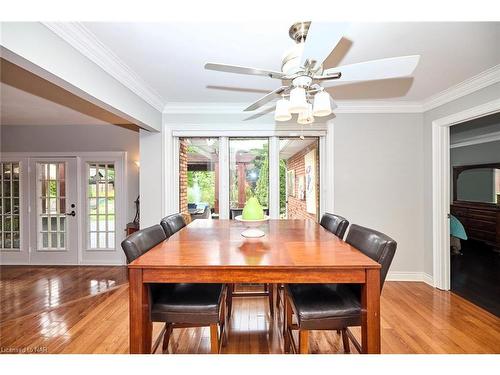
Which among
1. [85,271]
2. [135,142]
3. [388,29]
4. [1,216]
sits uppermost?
[388,29]

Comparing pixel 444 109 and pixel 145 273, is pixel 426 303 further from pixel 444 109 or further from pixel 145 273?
pixel 145 273

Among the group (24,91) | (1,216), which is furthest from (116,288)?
(1,216)

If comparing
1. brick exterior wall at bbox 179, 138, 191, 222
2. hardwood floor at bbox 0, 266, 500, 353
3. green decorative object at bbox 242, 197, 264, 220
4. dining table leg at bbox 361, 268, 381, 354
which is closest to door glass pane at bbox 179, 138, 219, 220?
brick exterior wall at bbox 179, 138, 191, 222

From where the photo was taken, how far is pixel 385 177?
3.35 metres

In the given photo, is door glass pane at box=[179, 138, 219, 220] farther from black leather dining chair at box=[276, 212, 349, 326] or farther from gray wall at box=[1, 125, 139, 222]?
black leather dining chair at box=[276, 212, 349, 326]

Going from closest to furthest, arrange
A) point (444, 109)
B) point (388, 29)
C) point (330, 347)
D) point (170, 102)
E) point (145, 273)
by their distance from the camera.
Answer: point (145, 273), point (388, 29), point (330, 347), point (444, 109), point (170, 102)

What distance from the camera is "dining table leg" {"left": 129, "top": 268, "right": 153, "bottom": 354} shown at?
4.14 feet

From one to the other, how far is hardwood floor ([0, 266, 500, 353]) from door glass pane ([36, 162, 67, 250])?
105 cm

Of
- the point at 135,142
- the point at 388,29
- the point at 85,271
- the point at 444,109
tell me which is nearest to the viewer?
the point at 388,29


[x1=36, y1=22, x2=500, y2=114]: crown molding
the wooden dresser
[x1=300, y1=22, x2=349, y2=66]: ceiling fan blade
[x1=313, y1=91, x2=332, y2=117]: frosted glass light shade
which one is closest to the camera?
[x1=300, y1=22, x2=349, y2=66]: ceiling fan blade

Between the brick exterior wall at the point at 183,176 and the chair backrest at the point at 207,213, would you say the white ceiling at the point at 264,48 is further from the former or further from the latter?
the chair backrest at the point at 207,213
